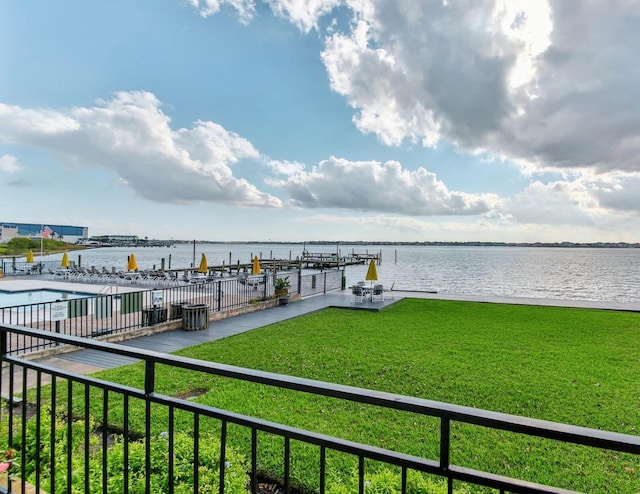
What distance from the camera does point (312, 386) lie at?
134 cm

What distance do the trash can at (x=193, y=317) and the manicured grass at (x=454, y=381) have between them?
1577 millimetres

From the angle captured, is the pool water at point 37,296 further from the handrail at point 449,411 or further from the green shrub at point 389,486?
the handrail at point 449,411

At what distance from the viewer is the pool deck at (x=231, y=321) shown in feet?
23.7

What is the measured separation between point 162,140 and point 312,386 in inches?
908

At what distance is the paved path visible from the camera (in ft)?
23.6

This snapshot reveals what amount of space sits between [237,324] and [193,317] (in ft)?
4.52

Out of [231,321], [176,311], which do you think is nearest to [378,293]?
[231,321]

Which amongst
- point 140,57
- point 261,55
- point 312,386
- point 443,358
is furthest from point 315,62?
point 312,386

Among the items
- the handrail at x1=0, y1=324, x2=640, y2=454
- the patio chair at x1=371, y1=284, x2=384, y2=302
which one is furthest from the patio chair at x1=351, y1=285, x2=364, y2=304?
the handrail at x1=0, y1=324, x2=640, y2=454

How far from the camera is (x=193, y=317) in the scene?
1044 centimetres

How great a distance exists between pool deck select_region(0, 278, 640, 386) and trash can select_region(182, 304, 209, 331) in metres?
0.25

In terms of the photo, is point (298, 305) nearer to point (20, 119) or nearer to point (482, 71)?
point (482, 71)

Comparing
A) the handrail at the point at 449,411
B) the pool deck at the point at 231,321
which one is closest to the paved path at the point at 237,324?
the pool deck at the point at 231,321

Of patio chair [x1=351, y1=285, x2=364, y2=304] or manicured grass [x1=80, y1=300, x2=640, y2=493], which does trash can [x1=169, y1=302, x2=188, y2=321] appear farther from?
patio chair [x1=351, y1=285, x2=364, y2=304]
